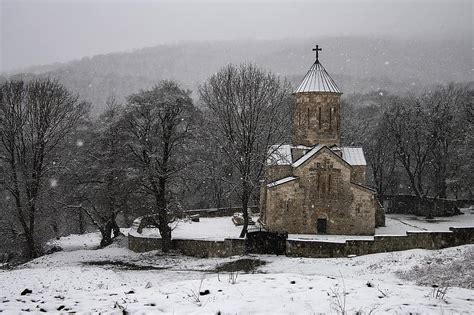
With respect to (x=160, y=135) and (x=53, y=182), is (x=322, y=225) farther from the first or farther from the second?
(x=53, y=182)

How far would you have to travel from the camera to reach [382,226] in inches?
1296

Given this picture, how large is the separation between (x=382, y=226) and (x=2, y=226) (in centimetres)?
2601

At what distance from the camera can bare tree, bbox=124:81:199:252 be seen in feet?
77.7

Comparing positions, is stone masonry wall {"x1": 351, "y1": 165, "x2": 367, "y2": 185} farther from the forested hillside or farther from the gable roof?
the forested hillside

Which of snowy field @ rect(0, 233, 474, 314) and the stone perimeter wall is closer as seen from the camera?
snowy field @ rect(0, 233, 474, 314)

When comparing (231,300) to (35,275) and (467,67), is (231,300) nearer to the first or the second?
(35,275)

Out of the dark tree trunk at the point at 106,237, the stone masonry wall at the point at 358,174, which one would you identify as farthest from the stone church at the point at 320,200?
the dark tree trunk at the point at 106,237

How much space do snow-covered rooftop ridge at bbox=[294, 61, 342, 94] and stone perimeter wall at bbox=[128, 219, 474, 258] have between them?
1241 cm

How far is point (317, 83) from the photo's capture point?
102 ft

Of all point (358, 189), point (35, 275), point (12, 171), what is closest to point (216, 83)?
point (358, 189)

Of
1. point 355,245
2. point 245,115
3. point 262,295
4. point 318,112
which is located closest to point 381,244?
point 355,245

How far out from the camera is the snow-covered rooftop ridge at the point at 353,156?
31.7m

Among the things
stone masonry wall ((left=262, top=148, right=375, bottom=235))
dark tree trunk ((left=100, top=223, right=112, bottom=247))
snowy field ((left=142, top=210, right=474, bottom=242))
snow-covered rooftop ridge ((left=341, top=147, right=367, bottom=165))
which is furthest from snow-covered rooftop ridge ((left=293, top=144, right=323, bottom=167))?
dark tree trunk ((left=100, top=223, right=112, bottom=247))

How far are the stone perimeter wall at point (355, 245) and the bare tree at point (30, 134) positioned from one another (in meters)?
10.5
